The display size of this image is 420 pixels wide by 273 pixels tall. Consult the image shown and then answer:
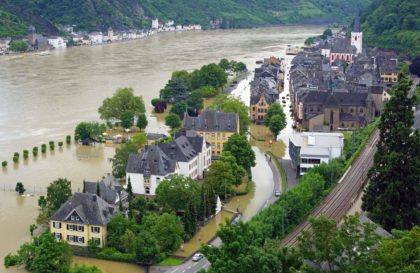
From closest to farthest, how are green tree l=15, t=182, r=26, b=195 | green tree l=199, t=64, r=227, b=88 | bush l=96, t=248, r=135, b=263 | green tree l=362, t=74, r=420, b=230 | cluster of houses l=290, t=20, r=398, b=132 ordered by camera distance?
green tree l=362, t=74, r=420, b=230, bush l=96, t=248, r=135, b=263, green tree l=15, t=182, r=26, b=195, cluster of houses l=290, t=20, r=398, b=132, green tree l=199, t=64, r=227, b=88

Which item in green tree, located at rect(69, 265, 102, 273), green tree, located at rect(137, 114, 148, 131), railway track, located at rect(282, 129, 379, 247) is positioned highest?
green tree, located at rect(137, 114, 148, 131)

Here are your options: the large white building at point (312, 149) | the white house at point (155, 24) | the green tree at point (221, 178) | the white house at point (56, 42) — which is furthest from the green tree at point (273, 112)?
the white house at point (155, 24)

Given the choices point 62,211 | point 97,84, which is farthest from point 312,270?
point 97,84

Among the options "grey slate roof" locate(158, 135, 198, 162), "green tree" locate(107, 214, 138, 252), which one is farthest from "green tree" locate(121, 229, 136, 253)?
"grey slate roof" locate(158, 135, 198, 162)

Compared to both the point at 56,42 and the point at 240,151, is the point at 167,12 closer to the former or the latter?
the point at 56,42

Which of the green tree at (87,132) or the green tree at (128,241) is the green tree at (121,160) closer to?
the green tree at (128,241)

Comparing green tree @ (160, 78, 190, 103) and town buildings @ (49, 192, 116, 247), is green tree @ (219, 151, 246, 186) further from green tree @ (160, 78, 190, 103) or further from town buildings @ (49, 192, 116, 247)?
green tree @ (160, 78, 190, 103)
